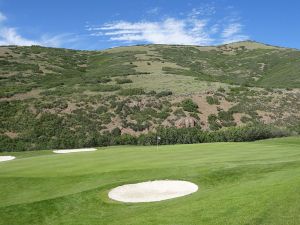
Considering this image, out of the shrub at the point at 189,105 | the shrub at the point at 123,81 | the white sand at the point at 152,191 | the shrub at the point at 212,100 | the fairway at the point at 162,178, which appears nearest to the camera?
the fairway at the point at 162,178

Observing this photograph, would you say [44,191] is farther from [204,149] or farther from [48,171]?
[204,149]

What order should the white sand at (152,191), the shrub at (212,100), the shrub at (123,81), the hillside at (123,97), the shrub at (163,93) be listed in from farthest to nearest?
1. the shrub at (123,81)
2. the shrub at (163,93)
3. the shrub at (212,100)
4. the hillside at (123,97)
5. the white sand at (152,191)

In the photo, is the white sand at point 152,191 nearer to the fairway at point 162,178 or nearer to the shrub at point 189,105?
the fairway at point 162,178

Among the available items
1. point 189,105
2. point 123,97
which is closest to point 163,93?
point 123,97

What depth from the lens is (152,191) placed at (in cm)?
1884

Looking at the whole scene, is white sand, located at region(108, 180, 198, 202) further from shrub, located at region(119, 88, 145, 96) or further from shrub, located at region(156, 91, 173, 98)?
shrub, located at region(119, 88, 145, 96)

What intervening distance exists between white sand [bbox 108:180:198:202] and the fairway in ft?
1.47

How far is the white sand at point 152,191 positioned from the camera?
1792cm

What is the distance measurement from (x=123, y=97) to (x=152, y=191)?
47527 mm

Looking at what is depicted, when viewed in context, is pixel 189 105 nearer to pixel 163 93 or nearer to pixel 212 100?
pixel 212 100

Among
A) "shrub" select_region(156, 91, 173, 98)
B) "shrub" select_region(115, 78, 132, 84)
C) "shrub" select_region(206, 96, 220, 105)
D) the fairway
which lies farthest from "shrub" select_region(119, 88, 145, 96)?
the fairway

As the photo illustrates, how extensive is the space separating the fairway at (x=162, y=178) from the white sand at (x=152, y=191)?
45 centimetres

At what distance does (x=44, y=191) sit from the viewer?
764 inches

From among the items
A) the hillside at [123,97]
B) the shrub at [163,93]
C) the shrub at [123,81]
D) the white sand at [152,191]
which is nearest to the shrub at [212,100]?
the hillside at [123,97]
